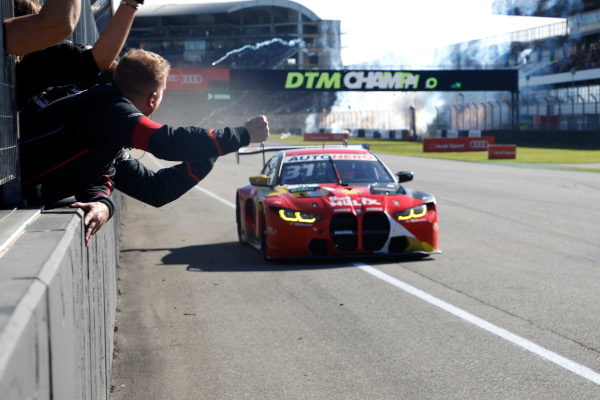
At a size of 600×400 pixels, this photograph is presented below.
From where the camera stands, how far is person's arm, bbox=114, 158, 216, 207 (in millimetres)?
4570

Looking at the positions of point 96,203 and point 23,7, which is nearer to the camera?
point 23,7

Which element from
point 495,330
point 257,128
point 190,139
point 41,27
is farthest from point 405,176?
point 41,27

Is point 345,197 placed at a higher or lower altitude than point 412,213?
higher

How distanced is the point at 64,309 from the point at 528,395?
300 centimetres

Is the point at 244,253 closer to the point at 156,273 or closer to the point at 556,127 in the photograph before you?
the point at 156,273

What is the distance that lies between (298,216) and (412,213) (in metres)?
1.29

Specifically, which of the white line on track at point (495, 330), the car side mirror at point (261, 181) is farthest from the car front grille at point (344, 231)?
the car side mirror at point (261, 181)

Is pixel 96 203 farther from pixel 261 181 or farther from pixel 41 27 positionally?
pixel 261 181

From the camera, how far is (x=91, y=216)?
3.42 m

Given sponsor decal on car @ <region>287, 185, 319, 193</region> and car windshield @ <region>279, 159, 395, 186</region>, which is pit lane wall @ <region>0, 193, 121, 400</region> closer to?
sponsor decal on car @ <region>287, 185, 319, 193</region>

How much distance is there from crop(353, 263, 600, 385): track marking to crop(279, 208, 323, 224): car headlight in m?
1.03

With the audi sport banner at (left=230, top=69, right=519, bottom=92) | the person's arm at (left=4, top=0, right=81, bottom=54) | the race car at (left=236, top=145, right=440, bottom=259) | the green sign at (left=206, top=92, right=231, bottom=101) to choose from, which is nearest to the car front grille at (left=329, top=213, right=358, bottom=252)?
the race car at (left=236, top=145, right=440, bottom=259)

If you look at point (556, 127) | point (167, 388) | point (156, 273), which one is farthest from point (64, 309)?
point (556, 127)

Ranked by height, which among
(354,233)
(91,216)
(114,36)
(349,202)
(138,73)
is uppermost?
(114,36)
